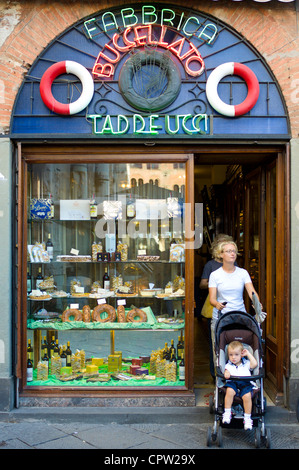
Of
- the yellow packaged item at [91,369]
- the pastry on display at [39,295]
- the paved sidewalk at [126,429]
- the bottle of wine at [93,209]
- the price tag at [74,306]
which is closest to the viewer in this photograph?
the paved sidewalk at [126,429]

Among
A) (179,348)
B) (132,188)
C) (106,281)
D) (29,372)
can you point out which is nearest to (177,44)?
(132,188)

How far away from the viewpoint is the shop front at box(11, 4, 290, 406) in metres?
5.79

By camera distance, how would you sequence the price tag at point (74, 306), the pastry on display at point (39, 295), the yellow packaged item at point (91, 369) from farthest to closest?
the price tag at point (74, 306)
the yellow packaged item at point (91, 369)
the pastry on display at point (39, 295)

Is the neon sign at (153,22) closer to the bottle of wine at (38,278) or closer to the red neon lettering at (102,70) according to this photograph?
the red neon lettering at (102,70)

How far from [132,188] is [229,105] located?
183cm

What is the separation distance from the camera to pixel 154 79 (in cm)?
586

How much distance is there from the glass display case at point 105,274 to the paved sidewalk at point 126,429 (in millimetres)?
485

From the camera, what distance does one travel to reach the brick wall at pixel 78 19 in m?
5.74

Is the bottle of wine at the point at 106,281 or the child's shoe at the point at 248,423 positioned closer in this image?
the child's shoe at the point at 248,423

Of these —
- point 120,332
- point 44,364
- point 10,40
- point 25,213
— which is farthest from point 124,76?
point 44,364

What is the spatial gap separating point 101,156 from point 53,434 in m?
3.38

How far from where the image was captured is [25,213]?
5.98 metres

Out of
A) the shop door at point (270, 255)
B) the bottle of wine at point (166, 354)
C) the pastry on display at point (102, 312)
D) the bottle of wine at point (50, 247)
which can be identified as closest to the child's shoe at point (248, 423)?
the shop door at point (270, 255)
